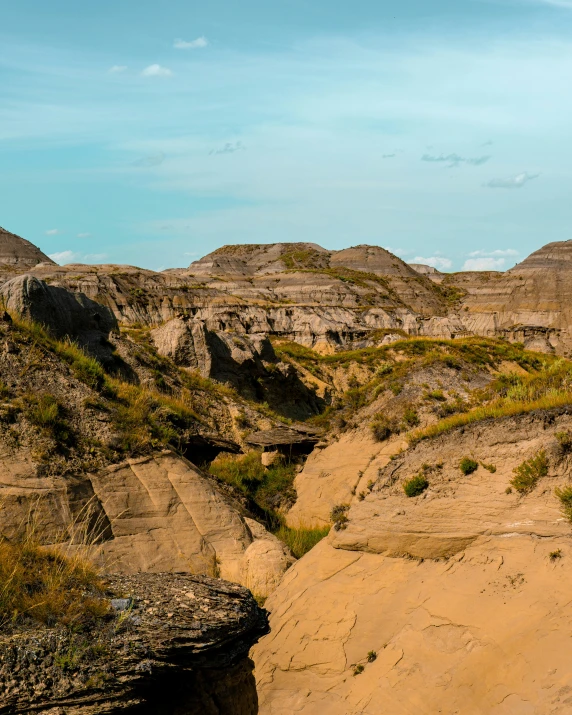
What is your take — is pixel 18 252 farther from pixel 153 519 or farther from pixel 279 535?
pixel 153 519

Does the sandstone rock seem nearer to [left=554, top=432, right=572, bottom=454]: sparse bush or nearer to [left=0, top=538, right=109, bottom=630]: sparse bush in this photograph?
[left=0, top=538, right=109, bottom=630]: sparse bush

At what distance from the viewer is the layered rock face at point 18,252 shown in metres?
122

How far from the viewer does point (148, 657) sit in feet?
21.0

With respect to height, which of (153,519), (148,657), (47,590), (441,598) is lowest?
(441,598)

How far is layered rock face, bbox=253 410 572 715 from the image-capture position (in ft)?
25.9

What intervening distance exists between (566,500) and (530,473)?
919 millimetres

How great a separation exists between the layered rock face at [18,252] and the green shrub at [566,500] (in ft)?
385

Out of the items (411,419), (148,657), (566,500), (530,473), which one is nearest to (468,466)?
(530,473)

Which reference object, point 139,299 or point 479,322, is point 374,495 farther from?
point 479,322

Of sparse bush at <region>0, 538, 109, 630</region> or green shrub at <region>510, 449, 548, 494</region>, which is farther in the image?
green shrub at <region>510, 449, 548, 494</region>

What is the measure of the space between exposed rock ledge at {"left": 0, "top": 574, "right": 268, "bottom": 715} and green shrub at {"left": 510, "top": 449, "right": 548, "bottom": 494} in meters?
4.31

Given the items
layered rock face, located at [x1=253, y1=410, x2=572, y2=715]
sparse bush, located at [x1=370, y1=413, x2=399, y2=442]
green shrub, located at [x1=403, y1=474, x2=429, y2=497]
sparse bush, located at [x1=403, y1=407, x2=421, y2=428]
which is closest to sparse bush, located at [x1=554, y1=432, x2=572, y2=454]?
layered rock face, located at [x1=253, y1=410, x2=572, y2=715]

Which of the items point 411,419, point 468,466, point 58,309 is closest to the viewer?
point 468,466

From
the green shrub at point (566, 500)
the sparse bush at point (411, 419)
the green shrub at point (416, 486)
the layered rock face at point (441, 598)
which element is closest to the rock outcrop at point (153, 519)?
the layered rock face at point (441, 598)
